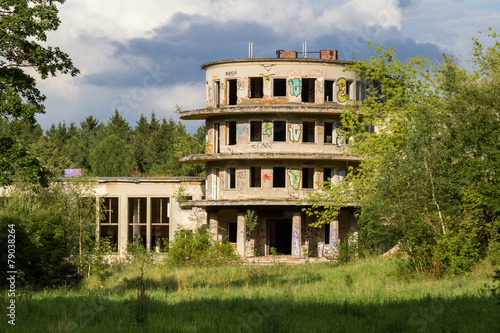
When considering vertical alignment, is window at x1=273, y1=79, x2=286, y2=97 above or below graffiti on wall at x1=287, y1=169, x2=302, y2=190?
above

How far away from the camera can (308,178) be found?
49812 millimetres

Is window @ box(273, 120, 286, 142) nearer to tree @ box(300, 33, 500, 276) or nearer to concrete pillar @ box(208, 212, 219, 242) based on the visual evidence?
concrete pillar @ box(208, 212, 219, 242)

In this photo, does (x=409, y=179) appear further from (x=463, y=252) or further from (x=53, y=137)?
(x=53, y=137)

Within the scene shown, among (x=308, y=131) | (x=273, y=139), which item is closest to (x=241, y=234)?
(x=273, y=139)

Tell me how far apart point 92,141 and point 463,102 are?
289 feet

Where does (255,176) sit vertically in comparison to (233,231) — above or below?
above

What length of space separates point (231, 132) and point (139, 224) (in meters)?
Answer: 10.2

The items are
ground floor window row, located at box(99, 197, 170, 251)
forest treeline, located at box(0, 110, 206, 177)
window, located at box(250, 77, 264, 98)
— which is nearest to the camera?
window, located at box(250, 77, 264, 98)

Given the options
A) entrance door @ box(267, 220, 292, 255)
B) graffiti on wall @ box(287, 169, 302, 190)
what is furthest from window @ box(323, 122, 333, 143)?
entrance door @ box(267, 220, 292, 255)

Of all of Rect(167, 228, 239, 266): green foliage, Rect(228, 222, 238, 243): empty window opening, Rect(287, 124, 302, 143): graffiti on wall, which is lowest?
Rect(167, 228, 239, 266): green foliage

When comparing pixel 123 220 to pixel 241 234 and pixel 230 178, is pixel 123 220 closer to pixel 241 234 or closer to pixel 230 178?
pixel 230 178

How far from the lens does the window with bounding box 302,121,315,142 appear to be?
49.2 meters

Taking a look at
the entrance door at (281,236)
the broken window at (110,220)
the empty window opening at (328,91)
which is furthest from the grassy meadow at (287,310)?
the broken window at (110,220)

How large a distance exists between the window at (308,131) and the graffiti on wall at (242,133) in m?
4.30
